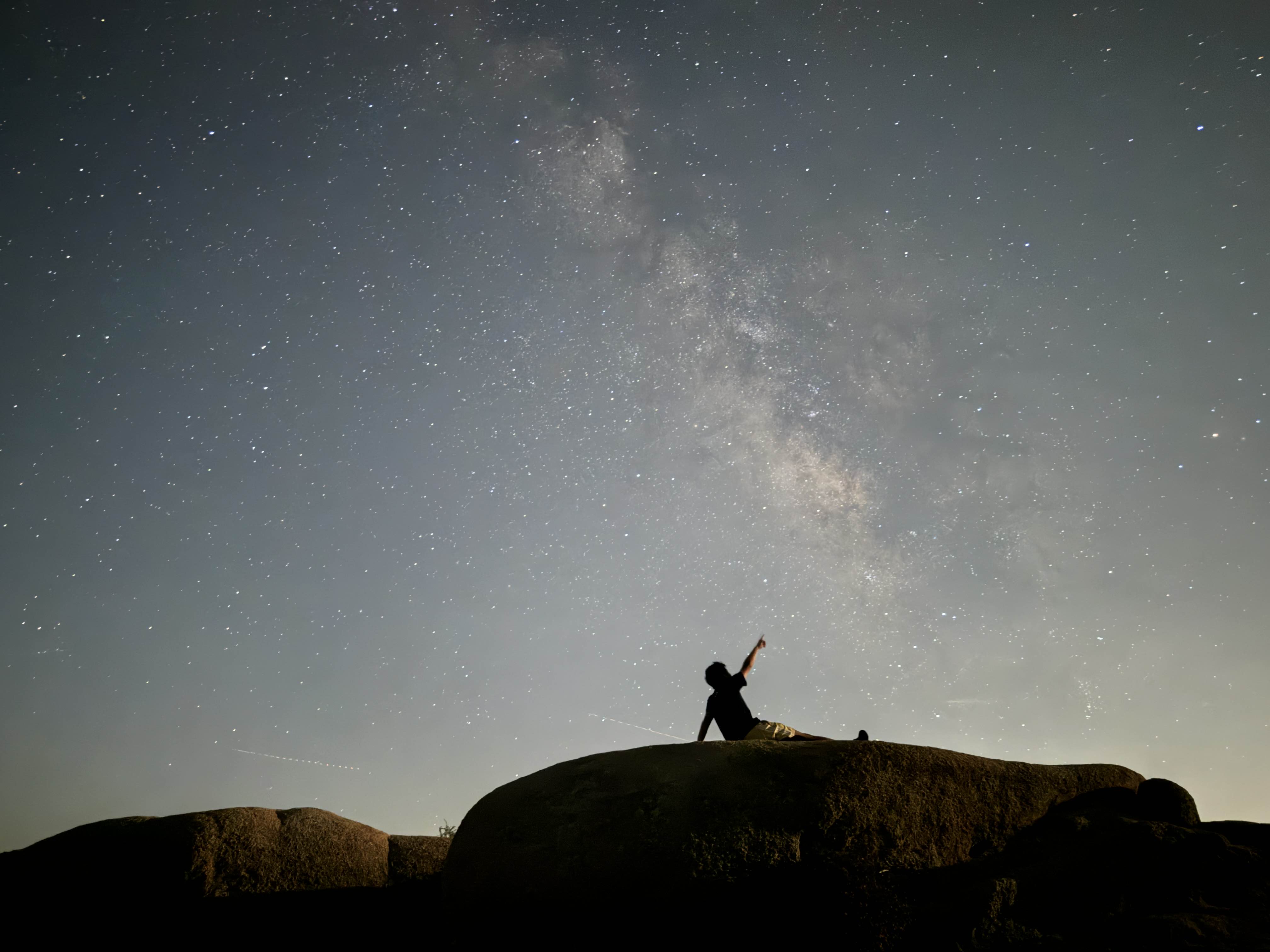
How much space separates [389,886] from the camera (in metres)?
7.69

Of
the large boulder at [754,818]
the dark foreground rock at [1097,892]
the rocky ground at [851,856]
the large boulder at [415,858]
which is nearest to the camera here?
the dark foreground rock at [1097,892]

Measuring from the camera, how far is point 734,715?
728 cm

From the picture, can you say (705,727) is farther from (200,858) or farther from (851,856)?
(200,858)

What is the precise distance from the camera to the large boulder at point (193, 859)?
6.98 meters

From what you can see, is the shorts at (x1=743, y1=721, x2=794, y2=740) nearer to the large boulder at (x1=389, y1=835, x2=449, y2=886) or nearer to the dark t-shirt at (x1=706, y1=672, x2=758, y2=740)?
the dark t-shirt at (x1=706, y1=672, x2=758, y2=740)

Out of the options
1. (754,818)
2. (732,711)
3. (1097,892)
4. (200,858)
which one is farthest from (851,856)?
(200,858)

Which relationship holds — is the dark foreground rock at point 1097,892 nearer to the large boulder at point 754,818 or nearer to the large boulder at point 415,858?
the large boulder at point 754,818

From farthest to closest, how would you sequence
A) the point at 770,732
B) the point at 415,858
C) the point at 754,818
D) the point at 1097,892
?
the point at 415,858 < the point at 770,732 < the point at 754,818 < the point at 1097,892

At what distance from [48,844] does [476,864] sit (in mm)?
5068

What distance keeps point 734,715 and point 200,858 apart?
5.44 metres

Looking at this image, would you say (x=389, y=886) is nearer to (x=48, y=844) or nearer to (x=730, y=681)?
(x=48, y=844)

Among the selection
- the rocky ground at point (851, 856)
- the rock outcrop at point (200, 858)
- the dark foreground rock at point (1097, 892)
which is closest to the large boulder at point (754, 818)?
→ the rocky ground at point (851, 856)

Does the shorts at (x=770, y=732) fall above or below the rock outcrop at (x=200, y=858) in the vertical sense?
above

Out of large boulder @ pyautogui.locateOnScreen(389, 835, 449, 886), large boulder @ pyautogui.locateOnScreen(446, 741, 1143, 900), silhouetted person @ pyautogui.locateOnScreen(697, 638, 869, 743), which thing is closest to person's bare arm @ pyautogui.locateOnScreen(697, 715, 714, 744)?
silhouetted person @ pyautogui.locateOnScreen(697, 638, 869, 743)
